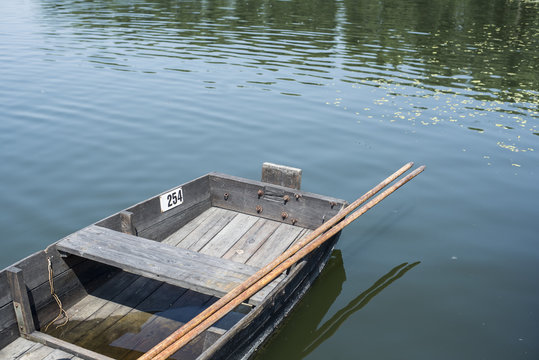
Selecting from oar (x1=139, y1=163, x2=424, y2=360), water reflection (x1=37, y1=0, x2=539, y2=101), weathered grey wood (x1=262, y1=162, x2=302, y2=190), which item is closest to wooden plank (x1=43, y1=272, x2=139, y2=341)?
oar (x1=139, y1=163, x2=424, y2=360)

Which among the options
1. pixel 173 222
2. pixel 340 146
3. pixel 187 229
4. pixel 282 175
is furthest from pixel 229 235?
pixel 340 146

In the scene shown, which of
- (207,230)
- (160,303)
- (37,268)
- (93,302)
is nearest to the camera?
(37,268)

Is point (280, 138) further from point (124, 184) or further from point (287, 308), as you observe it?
point (287, 308)

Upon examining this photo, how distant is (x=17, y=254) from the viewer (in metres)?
7.95

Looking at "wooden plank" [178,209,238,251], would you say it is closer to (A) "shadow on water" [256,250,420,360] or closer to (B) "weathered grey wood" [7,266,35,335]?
(A) "shadow on water" [256,250,420,360]

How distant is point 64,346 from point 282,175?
4.24 m

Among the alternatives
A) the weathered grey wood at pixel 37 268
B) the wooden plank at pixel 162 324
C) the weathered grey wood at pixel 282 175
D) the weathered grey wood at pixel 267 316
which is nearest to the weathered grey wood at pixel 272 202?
the weathered grey wood at pixel 282 175

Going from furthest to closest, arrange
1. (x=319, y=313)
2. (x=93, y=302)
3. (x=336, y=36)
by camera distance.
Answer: (x=336, y=36) → (x=319, y=313) → (x=93, y=302)

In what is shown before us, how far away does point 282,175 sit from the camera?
8.24 metres

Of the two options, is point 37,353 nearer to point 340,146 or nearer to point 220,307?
point 220,307

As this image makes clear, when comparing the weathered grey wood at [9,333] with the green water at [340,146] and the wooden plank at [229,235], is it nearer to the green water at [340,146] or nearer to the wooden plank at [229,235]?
the wooden plank at [229,235]

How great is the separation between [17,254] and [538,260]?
8.29 meters

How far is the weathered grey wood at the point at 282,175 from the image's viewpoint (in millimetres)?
8156

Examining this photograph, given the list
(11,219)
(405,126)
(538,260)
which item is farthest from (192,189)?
(405,126)
